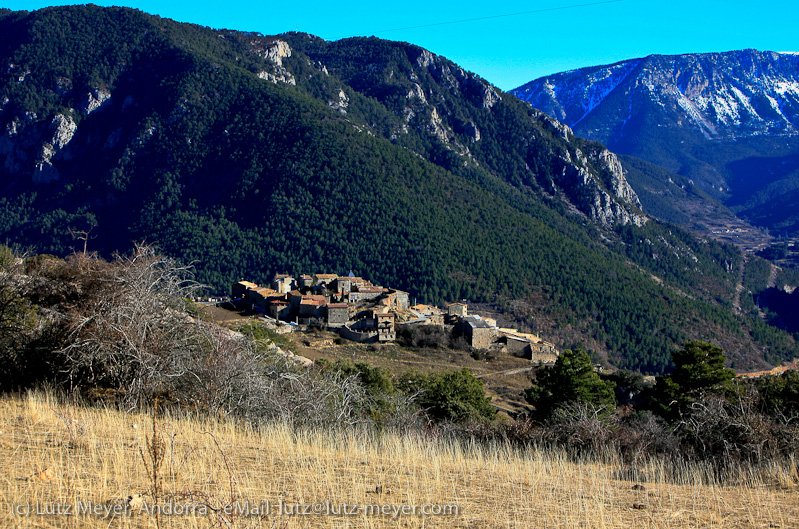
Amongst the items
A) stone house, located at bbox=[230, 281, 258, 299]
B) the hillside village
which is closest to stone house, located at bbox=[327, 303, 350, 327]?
the hillside village

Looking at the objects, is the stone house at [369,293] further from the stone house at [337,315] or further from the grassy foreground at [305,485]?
the grassy foreground at [305,485]

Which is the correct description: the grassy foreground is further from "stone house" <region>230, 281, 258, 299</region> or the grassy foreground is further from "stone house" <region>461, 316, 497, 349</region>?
"stone house" <region>230, 281, 258, 299</region>

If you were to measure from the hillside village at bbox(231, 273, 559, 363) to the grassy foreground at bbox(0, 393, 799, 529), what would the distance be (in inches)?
1360

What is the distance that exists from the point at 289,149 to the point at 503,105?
88.8m

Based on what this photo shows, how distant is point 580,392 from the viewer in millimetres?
22141

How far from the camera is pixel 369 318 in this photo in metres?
43.6

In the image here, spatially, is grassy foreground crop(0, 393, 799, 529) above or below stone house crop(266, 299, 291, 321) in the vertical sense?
below

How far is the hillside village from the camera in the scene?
42.5 meters

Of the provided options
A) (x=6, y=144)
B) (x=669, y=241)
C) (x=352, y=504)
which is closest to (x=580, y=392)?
(x=352, y=504)

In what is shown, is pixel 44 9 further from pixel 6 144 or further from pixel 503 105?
pixel 503 105

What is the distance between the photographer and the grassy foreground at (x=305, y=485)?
4457mm

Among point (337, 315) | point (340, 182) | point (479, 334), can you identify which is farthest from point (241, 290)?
point (340, 182)

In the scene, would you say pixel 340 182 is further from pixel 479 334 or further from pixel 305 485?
pixel 305 485

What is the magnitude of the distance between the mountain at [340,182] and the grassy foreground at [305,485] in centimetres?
6458
